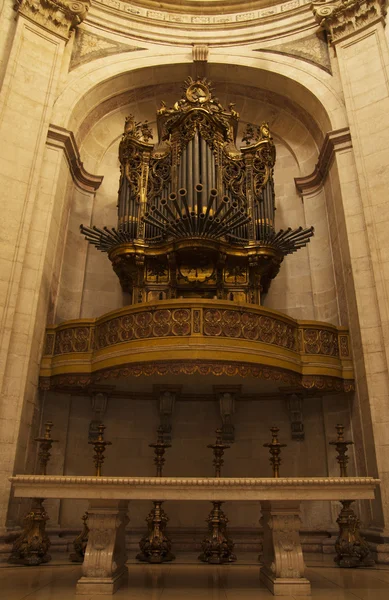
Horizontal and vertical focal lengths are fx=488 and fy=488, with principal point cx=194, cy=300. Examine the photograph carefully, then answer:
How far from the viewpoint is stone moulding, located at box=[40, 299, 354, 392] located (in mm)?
7539

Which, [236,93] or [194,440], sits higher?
[236,93]

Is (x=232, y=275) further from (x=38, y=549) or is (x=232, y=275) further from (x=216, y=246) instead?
(x=38, y=549)

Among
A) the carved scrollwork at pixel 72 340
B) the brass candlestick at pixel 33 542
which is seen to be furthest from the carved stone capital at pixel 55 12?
the brass candlestick at pixel 33 542

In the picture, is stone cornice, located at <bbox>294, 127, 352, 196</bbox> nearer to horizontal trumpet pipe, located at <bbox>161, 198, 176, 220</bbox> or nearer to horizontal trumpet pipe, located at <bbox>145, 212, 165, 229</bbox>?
horizontal trumpet pipe, located at <bbox>161, 198, 176, 220</bbox>

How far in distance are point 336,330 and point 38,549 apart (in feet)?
19.7

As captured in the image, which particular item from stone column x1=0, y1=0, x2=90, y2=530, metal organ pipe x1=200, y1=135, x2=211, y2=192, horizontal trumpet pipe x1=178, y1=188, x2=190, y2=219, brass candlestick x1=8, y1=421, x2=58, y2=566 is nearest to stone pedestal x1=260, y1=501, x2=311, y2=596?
brass candlestick x1=8, y1=421, x2=58, y2=566

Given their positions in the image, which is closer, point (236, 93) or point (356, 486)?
point (356, 486)

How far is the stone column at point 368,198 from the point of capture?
7852 millimetres

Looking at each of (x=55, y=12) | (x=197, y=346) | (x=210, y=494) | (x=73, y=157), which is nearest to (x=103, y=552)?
(x=210, y=494)

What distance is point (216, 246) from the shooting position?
29.6 ft

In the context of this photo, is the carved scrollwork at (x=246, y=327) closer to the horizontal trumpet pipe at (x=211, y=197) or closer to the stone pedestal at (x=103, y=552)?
the horizontal trumpet pipe at (x=211, y=197)

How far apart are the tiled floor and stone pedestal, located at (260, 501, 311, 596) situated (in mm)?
135

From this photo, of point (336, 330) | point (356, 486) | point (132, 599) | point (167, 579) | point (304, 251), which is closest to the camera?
point (132, 599)

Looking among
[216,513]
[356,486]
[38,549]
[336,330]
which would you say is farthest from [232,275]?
[38,549]
